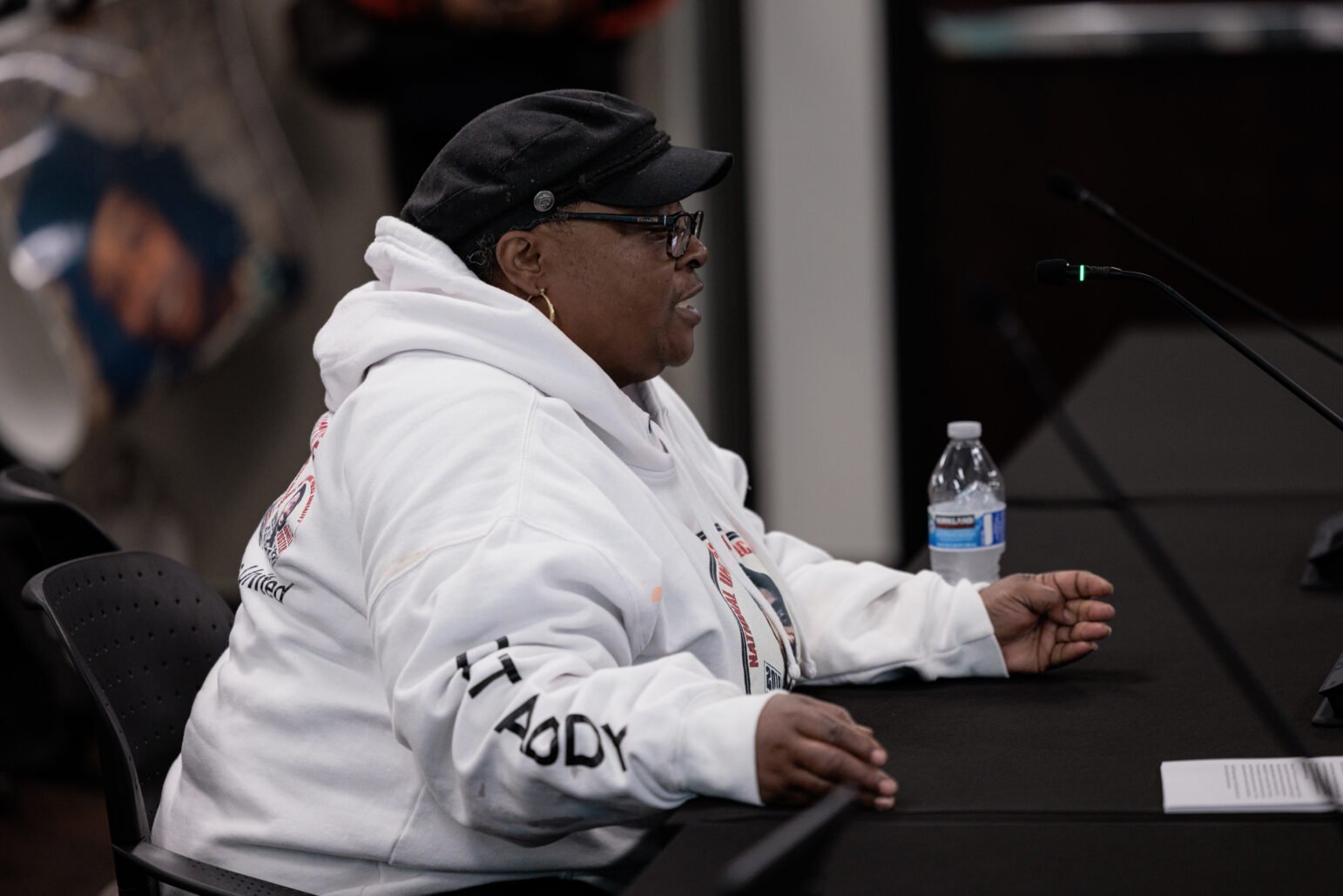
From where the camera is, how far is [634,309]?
4.85 ft

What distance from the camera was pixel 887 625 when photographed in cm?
160

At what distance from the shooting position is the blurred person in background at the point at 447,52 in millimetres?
3471

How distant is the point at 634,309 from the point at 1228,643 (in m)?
0.67

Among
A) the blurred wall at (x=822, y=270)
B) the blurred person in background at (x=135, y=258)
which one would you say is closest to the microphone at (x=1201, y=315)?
the blurred person in background at (x=135, y=258)

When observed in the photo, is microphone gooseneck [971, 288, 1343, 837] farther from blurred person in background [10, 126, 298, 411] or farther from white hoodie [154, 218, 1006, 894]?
blurred person in background [10, 126, 298, 411]

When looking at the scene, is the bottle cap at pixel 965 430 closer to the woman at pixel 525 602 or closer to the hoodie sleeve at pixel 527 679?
the woman at pixel 525 602

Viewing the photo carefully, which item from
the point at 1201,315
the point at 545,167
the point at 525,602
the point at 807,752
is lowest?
the point at 807,752

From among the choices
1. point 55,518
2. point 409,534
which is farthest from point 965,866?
point 55,518

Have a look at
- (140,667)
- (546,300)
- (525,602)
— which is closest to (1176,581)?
(546,300)

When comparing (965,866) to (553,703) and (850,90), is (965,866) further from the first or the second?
(850,90)

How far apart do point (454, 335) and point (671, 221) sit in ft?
0.78

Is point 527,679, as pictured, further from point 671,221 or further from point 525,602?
point 671,221

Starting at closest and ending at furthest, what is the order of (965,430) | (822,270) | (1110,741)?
(1110,741) < (965,430) < (822,270)

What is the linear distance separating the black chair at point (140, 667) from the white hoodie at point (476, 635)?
4 centimetres
